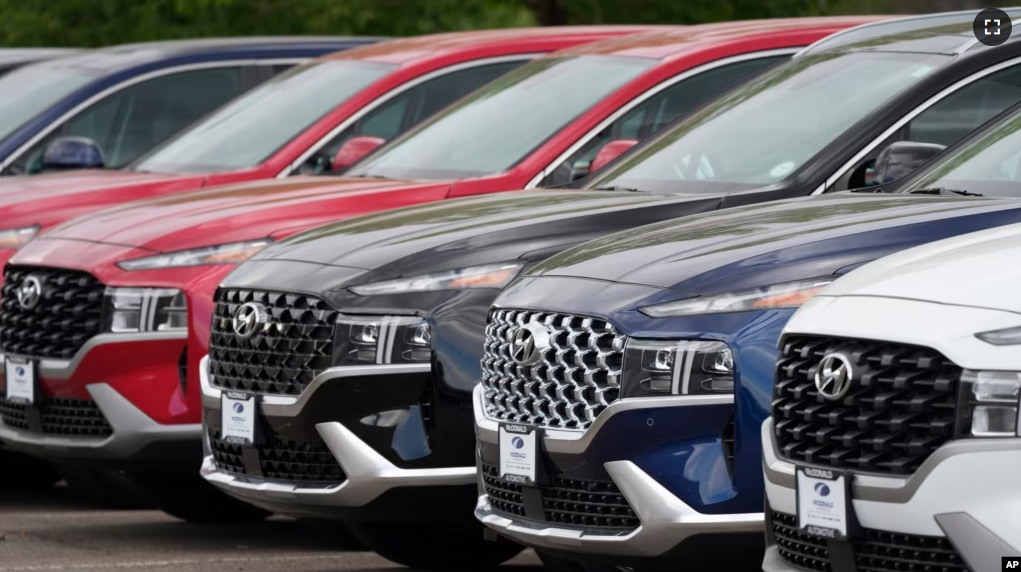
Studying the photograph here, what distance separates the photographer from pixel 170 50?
1221 centimetres

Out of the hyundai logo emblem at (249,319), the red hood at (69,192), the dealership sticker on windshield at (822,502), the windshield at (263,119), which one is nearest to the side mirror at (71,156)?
the windshield at (263,119)

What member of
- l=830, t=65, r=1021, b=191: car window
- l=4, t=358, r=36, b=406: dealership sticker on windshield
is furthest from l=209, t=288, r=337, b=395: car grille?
l=830, t=65, r=1021, b=191: car window

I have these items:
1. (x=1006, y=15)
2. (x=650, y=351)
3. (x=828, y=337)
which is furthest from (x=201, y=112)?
(x=828, y=337)

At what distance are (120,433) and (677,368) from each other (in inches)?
127

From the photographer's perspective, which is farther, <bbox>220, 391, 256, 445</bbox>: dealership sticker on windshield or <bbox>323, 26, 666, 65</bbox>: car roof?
<bbox>323, 26, 666, 65</bbox>: car roof

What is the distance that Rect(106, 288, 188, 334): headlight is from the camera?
779cm

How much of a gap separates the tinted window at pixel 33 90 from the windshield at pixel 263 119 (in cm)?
148

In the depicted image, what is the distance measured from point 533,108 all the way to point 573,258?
288cm

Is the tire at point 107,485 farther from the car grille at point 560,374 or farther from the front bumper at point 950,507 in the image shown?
the front bumper at point 950,507

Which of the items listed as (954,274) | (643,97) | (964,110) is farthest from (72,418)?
(954,274)

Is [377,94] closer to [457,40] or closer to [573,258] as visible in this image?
[457,40]

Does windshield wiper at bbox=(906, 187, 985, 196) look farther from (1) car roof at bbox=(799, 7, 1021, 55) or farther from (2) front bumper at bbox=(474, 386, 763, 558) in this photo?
(2) front bumper at bbox=(474, 386, 763, 558)

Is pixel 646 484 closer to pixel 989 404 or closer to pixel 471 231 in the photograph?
pixel 989 404

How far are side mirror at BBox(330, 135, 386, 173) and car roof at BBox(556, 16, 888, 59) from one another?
1.00 metres
